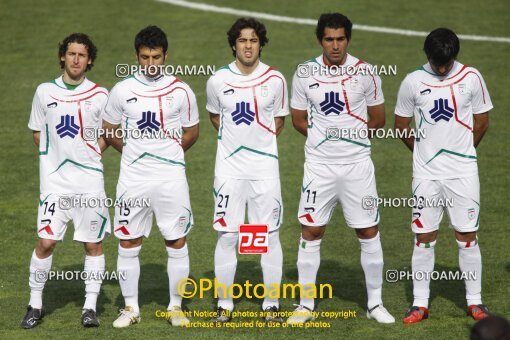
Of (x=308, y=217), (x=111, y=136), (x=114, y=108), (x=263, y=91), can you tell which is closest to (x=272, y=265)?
(x=308, y=217)

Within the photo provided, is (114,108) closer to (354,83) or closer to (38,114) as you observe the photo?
(38,114)

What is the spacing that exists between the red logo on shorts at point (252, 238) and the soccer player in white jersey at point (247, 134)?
0.10 meters

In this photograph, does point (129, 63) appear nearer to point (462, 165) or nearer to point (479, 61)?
point (479, 61)

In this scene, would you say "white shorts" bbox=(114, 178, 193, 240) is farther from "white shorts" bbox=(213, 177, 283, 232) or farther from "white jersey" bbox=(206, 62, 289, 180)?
"white jersey" bbox=(206, 62, 289, 180)

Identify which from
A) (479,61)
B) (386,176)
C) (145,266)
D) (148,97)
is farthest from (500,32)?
(148,97)

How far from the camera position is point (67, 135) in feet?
38.7

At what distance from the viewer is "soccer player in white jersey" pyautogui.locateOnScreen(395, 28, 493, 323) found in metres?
11.8

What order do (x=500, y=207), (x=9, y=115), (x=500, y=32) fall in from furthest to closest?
(x=500, y=32) < (x=9, y=115) < (x=500, y=207)

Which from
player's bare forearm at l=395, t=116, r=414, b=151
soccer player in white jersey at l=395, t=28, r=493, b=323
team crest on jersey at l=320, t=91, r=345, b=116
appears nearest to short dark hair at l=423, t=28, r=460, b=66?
soccer player in white jersey at l=395, t=28, r=493, b=323

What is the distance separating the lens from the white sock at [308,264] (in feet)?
40.3

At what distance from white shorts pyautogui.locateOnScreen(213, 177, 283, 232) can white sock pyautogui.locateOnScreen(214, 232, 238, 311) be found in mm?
150

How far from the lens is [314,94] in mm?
11898

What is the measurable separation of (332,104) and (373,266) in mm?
1969

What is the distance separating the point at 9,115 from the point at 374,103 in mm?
10496
